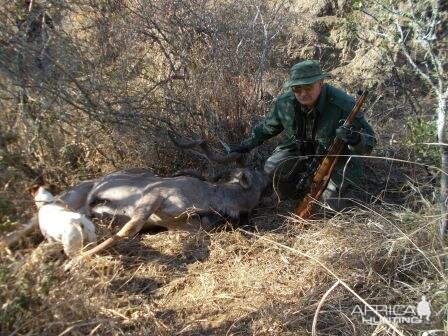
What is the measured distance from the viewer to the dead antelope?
4367mm

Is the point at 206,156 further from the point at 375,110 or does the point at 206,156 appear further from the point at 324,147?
the point at 375,110

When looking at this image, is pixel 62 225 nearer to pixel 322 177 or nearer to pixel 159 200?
pixel 159 200

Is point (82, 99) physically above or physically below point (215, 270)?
above

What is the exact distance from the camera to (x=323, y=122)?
4848 mm

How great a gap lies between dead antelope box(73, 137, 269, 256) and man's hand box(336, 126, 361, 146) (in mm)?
1142

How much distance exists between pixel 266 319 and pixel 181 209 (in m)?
1.51

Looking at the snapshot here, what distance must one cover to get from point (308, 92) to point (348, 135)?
0.61 meters

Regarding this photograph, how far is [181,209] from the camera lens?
4383 millimetres

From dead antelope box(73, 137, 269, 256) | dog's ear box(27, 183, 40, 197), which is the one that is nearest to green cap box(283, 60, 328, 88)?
dead antelope box(73, 137, 269, 256)

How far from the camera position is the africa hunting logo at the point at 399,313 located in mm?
3096

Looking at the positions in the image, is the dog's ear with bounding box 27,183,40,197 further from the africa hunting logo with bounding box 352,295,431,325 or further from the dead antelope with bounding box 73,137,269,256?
the africa hunting logo with bounding box 352,295,431,325

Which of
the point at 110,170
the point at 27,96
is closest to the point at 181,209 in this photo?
the point at 110,170

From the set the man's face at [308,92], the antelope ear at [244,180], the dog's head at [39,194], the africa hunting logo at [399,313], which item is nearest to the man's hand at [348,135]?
the man's face at [308,92]

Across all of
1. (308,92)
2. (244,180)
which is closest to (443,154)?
(308,92)
